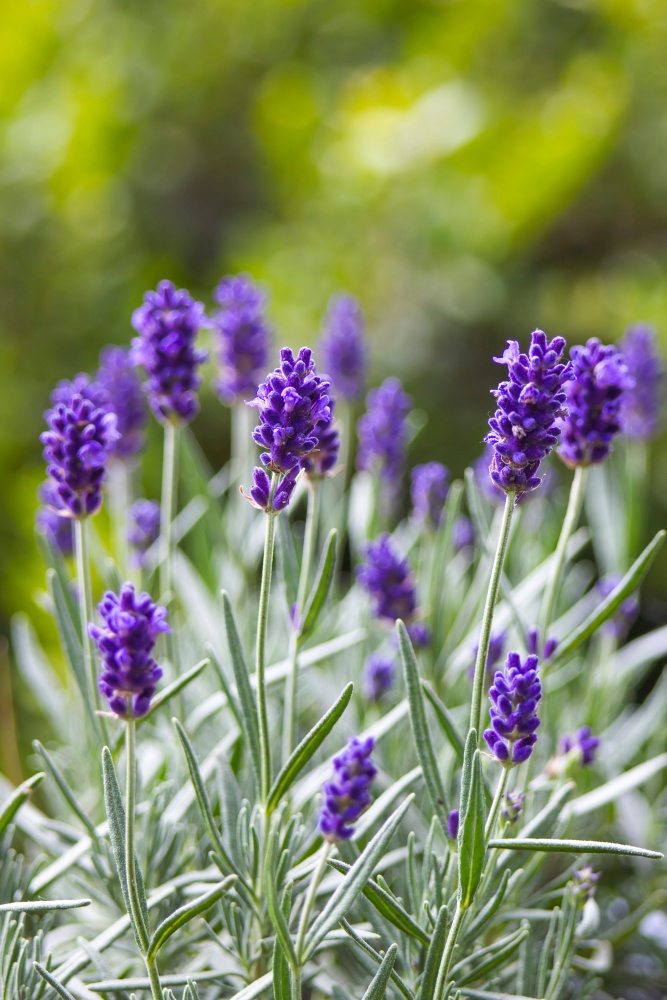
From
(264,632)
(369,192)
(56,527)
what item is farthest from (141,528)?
(369,192)

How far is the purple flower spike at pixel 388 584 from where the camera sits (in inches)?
35.1

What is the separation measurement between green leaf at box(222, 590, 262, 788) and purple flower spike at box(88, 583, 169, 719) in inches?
2.9

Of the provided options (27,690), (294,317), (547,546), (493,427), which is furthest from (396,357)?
(493,427)

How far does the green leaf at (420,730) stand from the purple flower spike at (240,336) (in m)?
0.42

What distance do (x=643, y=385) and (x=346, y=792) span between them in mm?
710

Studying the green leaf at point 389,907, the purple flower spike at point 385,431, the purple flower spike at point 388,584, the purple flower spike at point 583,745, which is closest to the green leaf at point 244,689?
the green leaf at point 389,907

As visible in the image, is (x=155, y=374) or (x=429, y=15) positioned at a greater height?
(x=429, y=15)

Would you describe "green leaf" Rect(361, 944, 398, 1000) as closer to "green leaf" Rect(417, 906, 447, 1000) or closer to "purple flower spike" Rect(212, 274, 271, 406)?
"green leaf" Rect(417, 906, 447, 1000)

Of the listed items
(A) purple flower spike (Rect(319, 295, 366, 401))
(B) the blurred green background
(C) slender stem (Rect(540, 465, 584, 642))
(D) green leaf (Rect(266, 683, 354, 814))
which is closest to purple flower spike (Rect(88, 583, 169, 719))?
(D) green leaf (Rect(266, 683, 354, 814))

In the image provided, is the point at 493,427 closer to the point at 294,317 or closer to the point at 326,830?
the point at 326,830

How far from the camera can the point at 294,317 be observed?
2.38m

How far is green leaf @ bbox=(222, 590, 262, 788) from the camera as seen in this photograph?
0.69 m

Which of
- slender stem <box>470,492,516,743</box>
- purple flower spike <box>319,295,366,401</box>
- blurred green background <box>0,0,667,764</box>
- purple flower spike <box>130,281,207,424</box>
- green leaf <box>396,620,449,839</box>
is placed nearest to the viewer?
slender stem <box>470,492,516,743</box>

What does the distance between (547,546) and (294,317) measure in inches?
55.1
